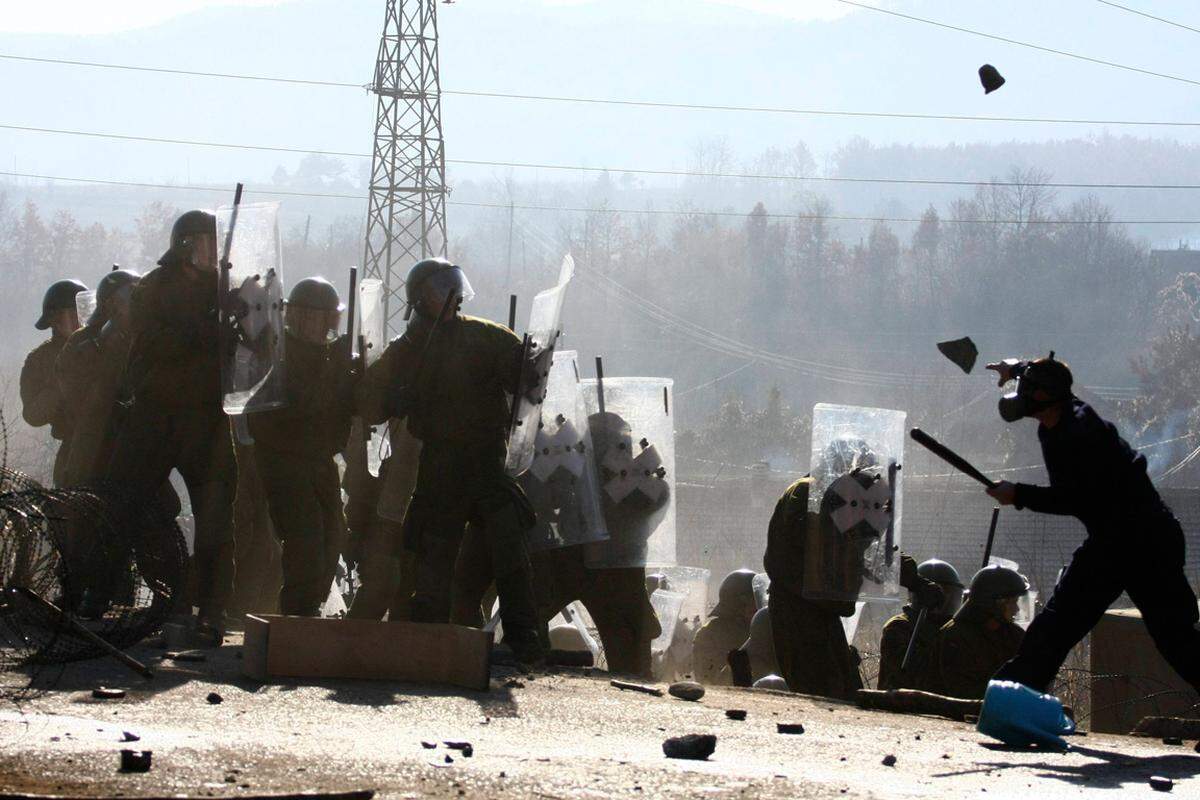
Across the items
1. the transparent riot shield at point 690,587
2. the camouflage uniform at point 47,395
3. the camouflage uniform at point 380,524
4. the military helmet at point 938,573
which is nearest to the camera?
the camouflage uniform at point 380,524

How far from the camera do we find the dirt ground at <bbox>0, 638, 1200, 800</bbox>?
15.8ft

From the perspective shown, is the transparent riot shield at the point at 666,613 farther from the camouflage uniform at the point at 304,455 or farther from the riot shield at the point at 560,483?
the camouflage uniform at the point at 304,455

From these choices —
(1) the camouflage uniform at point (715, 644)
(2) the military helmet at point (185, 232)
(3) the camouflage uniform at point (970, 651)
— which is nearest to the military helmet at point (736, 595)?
(1) the camouflage uniform at point (715, 644)

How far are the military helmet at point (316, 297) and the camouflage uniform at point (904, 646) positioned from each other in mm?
3556

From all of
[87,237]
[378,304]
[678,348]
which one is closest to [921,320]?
[678,348]

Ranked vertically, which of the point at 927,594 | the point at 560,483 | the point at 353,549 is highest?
the point at 560,483

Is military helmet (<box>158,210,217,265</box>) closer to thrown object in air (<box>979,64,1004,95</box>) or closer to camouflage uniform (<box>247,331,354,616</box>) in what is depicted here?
camouflage uniform (<box>247,331,354,616</box>)

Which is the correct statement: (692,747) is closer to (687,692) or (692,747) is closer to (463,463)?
(687,692)

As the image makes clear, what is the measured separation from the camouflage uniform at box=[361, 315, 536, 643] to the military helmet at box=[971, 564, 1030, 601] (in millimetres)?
2578

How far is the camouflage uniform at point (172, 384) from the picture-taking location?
8359 millimetres

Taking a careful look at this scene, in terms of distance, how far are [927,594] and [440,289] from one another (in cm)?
333

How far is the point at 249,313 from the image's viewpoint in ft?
27.4

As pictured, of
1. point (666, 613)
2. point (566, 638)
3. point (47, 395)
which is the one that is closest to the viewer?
point (47, 395)

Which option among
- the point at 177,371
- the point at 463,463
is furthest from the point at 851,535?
the point at 177,371
